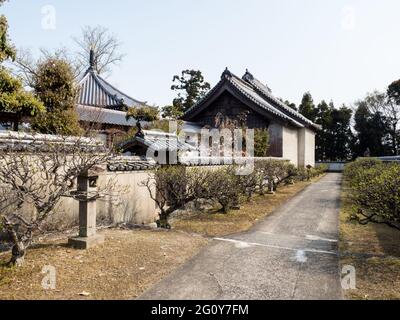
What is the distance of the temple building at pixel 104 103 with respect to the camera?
80.0ft

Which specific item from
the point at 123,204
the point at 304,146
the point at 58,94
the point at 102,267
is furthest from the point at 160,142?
the point at 304,146

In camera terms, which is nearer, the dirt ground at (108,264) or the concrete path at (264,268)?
the dirt ground at (108,264)

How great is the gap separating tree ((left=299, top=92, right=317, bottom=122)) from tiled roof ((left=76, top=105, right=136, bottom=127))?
1243 inches

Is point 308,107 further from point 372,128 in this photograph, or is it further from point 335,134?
point 372,128

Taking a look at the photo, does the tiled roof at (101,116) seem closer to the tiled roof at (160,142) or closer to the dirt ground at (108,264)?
the tiled roof at (160,142)

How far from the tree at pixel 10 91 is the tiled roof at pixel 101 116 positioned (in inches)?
410

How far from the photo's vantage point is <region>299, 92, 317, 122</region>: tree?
51.3m

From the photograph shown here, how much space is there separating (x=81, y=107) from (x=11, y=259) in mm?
20264

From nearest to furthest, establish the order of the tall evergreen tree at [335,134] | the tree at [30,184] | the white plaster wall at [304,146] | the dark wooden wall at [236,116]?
the tree at [30,184] → the dark wooden wall at [236,116] → the white plaster wall at [304,146] → the tall evergreen tree at [335,134]

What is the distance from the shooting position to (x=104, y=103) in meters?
30.8

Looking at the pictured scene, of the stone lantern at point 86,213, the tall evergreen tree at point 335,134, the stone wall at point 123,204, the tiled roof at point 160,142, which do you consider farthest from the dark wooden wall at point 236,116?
the tall evergreen tree at point 335,134

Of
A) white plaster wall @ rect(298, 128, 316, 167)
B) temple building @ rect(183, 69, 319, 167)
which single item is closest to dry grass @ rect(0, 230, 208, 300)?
temple building @ rect(183, 69, 319, 167)

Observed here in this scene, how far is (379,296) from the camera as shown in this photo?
4992mm
